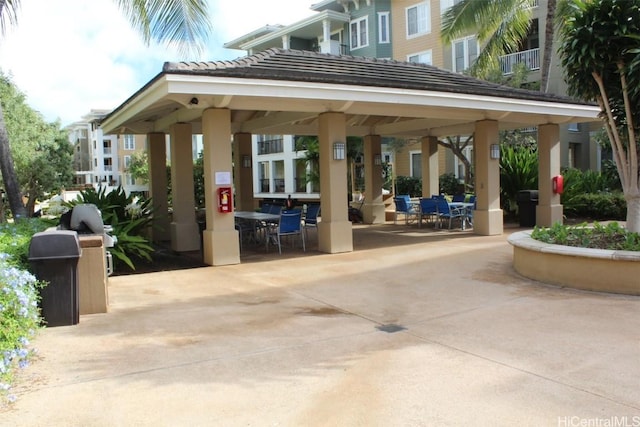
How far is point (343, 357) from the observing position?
470 cm

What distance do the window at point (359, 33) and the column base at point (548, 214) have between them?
1936 centimetres

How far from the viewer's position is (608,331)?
5238 mm

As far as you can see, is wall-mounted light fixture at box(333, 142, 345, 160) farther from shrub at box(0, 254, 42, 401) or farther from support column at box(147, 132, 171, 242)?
shrub at box(0, 254, 42, 401)

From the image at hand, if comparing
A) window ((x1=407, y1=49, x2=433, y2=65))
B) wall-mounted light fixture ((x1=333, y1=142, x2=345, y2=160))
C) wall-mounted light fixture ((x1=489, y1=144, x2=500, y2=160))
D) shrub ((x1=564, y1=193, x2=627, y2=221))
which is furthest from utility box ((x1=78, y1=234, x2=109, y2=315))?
window ((x1=407, y1=49, x2=433, y2=65))

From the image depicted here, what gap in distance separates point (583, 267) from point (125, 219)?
343 inches

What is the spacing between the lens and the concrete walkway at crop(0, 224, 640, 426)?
3598mm

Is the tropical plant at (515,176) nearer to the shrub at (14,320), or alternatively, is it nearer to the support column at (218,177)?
the support column at (218,177)

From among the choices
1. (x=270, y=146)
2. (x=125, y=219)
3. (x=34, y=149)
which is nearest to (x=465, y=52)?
(x=270, y=146)

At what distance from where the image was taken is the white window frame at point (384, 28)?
100ft

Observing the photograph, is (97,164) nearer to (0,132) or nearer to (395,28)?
(395,28)

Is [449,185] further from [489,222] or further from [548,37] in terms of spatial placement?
[489,222]

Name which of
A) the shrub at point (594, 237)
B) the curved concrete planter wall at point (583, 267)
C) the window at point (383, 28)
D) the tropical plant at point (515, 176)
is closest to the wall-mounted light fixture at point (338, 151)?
the shrub at point (594, 237)

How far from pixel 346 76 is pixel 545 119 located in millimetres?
6587

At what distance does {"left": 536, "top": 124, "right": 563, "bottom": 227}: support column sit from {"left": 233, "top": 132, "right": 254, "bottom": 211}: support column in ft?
26.3
